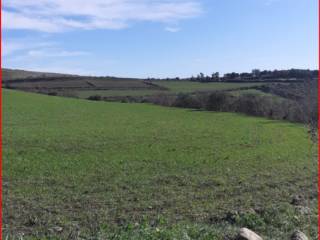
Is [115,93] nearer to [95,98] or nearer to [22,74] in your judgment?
[95,98]

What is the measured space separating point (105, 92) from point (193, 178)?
226ft

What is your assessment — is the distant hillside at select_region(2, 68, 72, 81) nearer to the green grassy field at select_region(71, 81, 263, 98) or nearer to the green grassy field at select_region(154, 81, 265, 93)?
the green grassy field at select_region(71, 81, 263, 98)

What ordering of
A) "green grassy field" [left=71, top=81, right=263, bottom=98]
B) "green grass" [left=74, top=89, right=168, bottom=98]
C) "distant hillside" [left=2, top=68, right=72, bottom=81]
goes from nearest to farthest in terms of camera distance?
"green grassy field" [left=71, top=81, right=263, bottom=98] → "green grass" [left=74, top=89, right=168, bottom=98] → "distant hillside" [left=2, top=68, right=72, bottom=81]

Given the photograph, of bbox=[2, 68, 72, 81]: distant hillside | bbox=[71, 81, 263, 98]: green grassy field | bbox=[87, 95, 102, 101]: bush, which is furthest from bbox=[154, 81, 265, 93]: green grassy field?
bbox=[2, 68, 72, 81]: distant hillside

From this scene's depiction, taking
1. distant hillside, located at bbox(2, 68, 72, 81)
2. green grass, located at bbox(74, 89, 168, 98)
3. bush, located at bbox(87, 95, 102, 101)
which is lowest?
bush, located at bbox(87, 95, 102, 101)

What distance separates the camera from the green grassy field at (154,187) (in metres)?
7.97

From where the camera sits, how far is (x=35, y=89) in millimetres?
84125

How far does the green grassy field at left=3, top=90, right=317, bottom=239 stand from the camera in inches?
314

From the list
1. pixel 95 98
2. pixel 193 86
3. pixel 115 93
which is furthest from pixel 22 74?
pixel 193 86

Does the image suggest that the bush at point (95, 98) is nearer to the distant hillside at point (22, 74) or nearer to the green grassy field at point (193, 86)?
the green grassy field at point (193, 86)

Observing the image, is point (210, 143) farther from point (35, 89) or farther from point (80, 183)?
point (35, 89)

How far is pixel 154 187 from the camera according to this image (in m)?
13.4

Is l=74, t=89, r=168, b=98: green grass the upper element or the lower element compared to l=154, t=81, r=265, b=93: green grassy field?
lower

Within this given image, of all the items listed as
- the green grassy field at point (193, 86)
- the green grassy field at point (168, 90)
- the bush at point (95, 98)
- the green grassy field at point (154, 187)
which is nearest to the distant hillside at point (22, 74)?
the green grassy field at point (168, 90)
